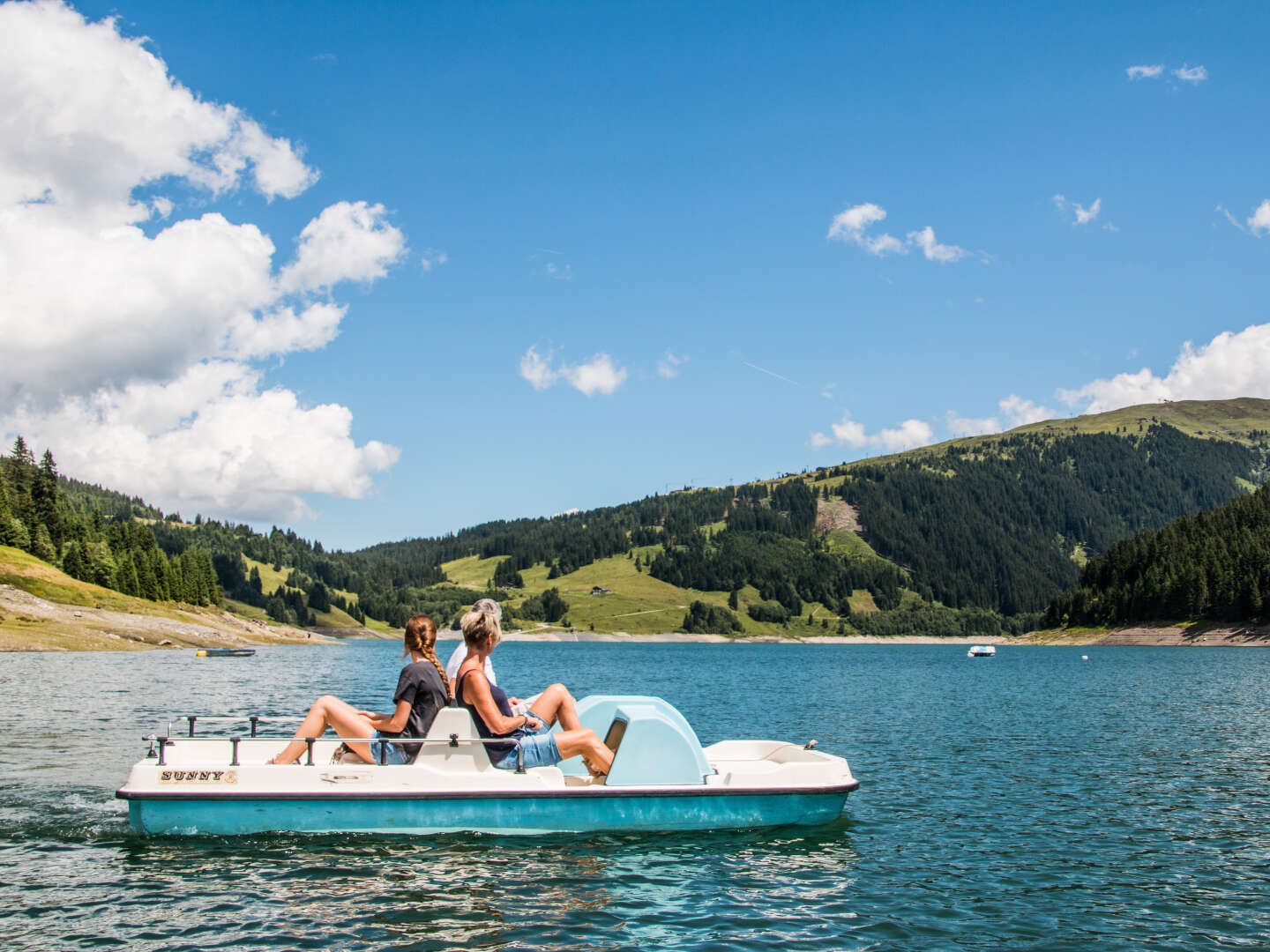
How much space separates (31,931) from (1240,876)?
20513mm

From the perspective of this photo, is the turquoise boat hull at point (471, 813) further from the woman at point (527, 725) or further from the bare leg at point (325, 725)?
the bare leg at point (325, 725)

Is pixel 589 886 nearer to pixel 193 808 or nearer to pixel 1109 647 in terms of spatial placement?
pixel 193 808

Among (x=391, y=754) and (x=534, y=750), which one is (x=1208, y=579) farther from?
(x=391, y=754)

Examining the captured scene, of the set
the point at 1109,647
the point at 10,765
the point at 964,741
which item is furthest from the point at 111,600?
the point at 1109,647

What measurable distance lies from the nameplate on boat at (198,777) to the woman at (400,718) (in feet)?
3.05

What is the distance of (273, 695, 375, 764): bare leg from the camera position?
18375 mm

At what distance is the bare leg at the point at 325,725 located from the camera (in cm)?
1838

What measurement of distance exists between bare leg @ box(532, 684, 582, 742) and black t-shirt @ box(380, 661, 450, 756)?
189 cm

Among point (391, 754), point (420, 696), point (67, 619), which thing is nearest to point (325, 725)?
point (391, 754)

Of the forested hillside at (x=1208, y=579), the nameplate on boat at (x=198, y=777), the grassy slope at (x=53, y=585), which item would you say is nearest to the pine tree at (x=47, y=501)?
the grassy slope at (x=53, y=585)

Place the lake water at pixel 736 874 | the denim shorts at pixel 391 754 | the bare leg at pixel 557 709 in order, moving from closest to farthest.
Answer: the lake water at pixel 736 874
the denim shorts at pixel 391 754
the bare leg at pixel 557 709

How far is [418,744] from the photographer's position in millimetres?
18812

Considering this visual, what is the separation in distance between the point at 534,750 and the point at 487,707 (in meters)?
1.47

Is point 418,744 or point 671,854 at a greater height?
point 418,744
